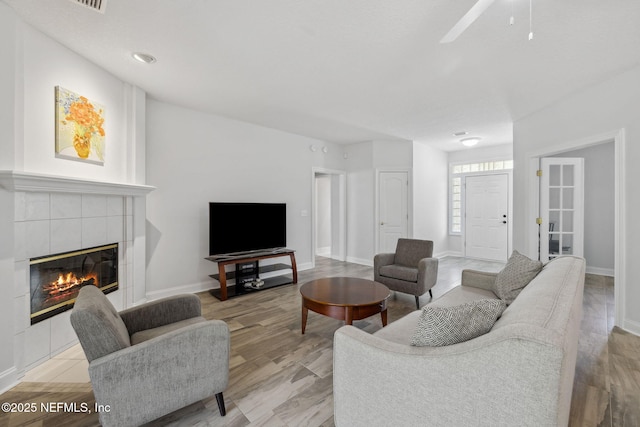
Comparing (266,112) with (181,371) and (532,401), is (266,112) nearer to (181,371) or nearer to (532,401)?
(181,371)

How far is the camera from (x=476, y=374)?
0.99 meters

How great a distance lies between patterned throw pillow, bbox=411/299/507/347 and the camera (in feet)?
3.87

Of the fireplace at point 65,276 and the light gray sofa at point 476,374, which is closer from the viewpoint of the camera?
the light gray sofa at point 476,374

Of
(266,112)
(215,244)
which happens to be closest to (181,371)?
(215,244)

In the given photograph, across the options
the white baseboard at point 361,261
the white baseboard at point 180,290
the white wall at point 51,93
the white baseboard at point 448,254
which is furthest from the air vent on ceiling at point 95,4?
the white baseboard at point 448,254

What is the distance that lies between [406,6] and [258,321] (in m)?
3.05

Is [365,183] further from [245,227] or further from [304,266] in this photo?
[245,227]

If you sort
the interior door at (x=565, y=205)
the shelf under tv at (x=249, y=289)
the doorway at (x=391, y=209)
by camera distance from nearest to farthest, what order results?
1. the shelf under tv at (x=249, y=289)
2. the interior door at (x=565, y=205)
3. the doorway at (x=391, y=209)

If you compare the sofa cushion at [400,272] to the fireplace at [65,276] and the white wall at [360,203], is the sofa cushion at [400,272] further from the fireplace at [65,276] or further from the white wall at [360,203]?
the fireplace at [65,276]

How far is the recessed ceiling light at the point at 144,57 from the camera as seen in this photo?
257cm

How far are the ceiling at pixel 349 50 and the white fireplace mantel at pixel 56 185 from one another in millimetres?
1179

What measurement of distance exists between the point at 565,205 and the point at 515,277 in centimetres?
322

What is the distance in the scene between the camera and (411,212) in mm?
5840

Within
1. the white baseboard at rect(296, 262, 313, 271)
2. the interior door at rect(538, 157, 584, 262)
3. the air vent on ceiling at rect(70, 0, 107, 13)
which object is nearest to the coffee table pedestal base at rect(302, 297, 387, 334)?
the air vent on ceiling at rect(70, 0, 107, 13)
